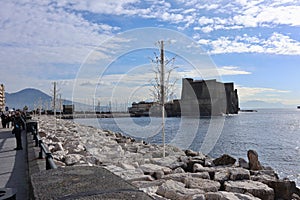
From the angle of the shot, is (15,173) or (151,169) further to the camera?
(151,169)

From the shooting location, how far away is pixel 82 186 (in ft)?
8.18

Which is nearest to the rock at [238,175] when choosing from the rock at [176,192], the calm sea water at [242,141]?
the rock at [176,192]

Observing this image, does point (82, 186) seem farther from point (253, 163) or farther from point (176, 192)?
point (253, 163)

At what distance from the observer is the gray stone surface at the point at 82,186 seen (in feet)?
7.48

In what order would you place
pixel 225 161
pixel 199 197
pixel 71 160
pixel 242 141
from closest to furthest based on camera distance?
pixel 199 197
pixel 71 160
pixel 225 161
pixel 242 141

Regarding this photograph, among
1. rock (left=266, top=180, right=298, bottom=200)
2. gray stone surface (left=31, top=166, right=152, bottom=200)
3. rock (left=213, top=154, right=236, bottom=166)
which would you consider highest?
gray stone surface (left=31, top=166, right=152, bottom=200)

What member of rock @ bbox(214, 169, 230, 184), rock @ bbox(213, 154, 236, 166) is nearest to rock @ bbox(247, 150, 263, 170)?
rock @ bbox(213, 154, 236, 166)

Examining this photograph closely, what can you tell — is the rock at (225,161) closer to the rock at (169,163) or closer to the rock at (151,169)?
the rock at (169,163)

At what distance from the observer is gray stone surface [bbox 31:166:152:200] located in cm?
228

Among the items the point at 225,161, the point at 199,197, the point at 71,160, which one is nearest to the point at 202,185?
the point at 199,197

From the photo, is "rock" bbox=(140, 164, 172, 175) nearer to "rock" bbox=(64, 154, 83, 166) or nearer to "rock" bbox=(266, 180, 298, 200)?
"rock" bbox=(64, 154, 83, 166)

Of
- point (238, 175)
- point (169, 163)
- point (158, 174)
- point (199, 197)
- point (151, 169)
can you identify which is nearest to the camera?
point (199, 197)

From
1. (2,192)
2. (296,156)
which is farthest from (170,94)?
(296,156)

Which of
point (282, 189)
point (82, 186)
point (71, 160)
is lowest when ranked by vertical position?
point (282, 189)
